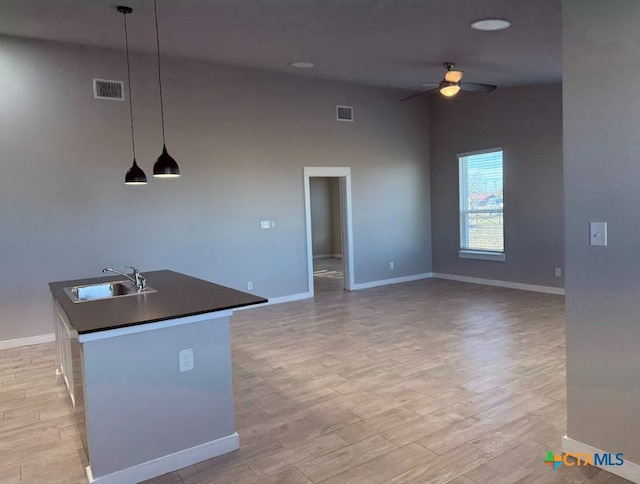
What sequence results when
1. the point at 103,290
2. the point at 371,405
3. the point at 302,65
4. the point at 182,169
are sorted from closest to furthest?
the point at 371,405 → the point at 103,290 → the point at 182,169 → the point at 302,65

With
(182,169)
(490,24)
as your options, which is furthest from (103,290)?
(490,24)

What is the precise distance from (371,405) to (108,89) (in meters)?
4.54

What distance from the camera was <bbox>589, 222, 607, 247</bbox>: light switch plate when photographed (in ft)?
7.52

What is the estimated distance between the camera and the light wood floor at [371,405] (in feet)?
8.21

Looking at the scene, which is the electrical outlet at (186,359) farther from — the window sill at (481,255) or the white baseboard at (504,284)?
the window sill at (481,255)

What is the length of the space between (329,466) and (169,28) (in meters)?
4.12

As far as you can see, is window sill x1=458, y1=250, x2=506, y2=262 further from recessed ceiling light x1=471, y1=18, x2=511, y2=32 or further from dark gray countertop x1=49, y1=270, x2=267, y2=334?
dark gray countertop x1=49, y1=270, x2=267, y2=334

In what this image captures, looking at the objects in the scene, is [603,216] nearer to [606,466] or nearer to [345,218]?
[606,466]

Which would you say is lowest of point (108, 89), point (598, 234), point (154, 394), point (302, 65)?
point (154, 394)

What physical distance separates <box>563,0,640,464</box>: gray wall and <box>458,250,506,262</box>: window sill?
17.4ft

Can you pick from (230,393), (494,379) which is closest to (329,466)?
(230,393)

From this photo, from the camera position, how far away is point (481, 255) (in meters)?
7.81

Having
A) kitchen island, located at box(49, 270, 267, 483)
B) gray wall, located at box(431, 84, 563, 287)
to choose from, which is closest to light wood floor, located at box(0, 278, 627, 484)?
kitchen island, located at box(49, 270, 267, 483)

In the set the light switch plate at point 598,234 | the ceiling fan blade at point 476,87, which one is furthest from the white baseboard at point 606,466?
the ceiling fan blade at point 476,87
